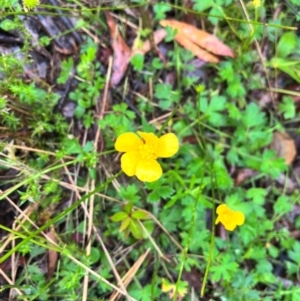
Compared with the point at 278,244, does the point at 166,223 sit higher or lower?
higher

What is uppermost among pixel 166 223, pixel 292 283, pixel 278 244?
pixel 166 223

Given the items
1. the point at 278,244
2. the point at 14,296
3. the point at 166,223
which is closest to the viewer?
the point at 14,296

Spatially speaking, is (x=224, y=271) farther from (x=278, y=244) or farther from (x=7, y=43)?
(x=7, y=43)

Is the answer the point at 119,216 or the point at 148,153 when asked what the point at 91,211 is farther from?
the point at 148,153

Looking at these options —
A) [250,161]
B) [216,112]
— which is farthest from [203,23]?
[250,161]

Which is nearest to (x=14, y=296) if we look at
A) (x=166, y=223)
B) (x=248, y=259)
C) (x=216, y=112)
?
(x=166, y=223)

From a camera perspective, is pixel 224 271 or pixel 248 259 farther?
pixel 248 259

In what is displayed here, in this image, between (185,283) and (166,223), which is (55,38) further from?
(185,283)

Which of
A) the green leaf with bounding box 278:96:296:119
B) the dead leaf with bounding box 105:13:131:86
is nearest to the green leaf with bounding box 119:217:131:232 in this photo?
the dead leaf with bounding box 105:13:131:86

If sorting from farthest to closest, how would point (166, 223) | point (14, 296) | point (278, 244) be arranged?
1. point (278, 244)
2. point (166, 223)
3. point (14, 296)

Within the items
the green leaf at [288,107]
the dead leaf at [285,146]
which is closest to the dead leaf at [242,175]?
the dead leaf at [285,146]
